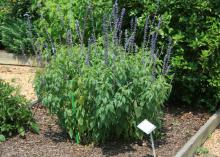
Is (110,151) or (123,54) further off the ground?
(123,54)

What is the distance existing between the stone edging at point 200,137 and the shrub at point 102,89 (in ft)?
1.67

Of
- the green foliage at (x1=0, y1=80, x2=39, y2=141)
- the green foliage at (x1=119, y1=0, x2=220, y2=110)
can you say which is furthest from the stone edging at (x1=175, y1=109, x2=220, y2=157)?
the green foliage at (x1=0, y1=80, x2=39, y2=141)

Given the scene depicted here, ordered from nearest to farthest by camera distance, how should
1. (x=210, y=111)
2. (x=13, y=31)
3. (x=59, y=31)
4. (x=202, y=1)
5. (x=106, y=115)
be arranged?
(x=106, y=115) < (x=202, y=1) < (x=210, y=111) < (x=59, y=31) < (x=13, y=31)

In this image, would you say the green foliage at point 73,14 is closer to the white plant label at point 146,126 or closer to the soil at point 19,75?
the soil at point 19,75

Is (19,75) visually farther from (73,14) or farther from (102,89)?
(102,89)

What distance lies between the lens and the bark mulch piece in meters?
5.61

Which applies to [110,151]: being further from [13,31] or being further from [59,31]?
[13,31]

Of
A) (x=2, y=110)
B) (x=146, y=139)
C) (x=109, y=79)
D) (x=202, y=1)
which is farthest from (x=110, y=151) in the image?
(x=202, y=1)

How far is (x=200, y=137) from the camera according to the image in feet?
20.4

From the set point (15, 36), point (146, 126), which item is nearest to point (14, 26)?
point (15, 36)

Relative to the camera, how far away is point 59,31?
8.02 metres

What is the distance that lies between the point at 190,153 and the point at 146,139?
559mm

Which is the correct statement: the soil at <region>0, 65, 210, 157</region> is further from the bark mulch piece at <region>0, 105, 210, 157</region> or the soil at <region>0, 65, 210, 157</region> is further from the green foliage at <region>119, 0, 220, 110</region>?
the green foliage at <region>119, 0, 220, 110</region>

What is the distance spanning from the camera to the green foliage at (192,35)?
21.9 ft
